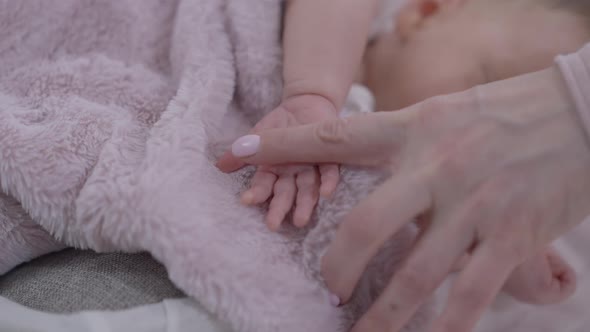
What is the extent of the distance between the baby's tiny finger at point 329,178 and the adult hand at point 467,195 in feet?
0.14

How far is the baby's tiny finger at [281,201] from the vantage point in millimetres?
484

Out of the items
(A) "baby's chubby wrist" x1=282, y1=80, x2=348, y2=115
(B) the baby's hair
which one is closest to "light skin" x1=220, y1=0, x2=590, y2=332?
(A) "baby's chubby wrist" x1=282, y1=80, x2=348, y2=115

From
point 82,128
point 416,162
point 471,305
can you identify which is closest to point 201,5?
point 82,128

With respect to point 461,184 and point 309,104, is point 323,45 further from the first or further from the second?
point 461,184

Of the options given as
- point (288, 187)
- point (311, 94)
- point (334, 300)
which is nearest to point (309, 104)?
point (311, 94)

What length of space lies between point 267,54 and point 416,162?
26 cm

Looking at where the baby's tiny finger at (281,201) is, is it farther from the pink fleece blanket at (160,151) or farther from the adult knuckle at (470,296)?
the adult knuckle at (470,296)

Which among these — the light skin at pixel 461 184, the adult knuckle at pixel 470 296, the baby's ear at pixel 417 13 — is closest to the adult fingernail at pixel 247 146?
the light skin at pixel 461 184

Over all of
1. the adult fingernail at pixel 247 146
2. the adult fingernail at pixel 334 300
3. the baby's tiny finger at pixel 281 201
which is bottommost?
the adult fingernail at pixel 334 300

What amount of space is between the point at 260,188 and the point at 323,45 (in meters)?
0.23

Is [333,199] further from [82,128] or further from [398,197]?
[82,128]

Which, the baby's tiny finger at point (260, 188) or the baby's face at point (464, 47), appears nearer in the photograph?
the baby's tiny finger at point (260, 188)

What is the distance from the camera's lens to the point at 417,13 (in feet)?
2.55

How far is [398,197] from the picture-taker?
433mm
